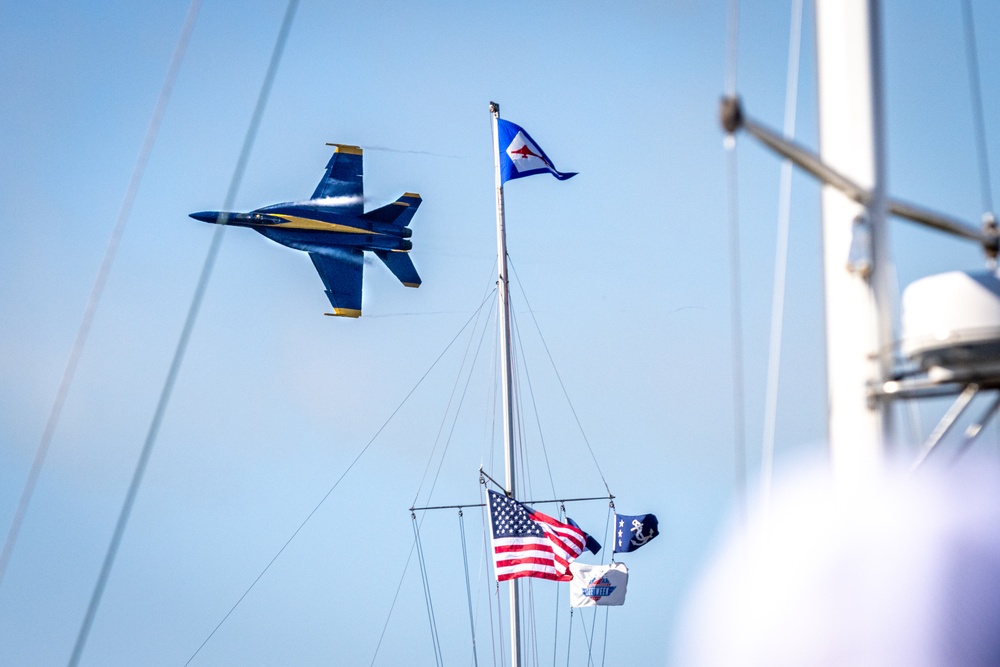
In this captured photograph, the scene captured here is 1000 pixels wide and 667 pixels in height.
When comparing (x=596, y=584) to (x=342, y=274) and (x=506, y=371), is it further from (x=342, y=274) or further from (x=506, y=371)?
(x=342, y=274)

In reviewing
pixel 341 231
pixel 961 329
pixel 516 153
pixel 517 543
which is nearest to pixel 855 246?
pixel 961 329

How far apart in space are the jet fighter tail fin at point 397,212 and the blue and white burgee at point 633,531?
52.3 feet

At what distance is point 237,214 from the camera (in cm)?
4362

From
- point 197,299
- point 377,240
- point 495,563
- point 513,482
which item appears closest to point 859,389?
point 197,299

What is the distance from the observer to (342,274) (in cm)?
4453

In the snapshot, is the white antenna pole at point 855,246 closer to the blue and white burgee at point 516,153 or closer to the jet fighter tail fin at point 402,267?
the blue and white burgee at point 516,153

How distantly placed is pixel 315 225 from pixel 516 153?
47.6 feet

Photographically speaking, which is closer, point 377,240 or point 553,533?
point 553,533

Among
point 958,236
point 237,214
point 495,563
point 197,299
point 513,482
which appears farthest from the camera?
point 237,214

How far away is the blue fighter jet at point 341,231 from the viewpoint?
43.6 m

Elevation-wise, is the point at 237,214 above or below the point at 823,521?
above

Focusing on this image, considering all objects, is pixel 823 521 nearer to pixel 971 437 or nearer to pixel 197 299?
pixel 971 437

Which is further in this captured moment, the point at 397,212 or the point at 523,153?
the point at 397,212

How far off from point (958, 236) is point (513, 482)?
56.8ft
